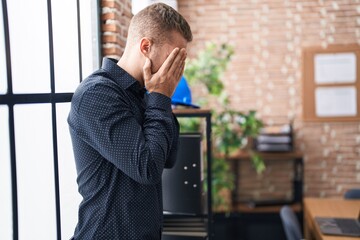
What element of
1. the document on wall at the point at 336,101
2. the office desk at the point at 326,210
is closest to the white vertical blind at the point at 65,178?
the office desk at the point at 326,210

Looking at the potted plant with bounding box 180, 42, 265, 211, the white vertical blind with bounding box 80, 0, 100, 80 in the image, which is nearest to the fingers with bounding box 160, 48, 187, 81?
the white vertical blind with bounding box 80, 0, 100, 80

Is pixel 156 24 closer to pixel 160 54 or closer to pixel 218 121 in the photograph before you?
pixel 160 54

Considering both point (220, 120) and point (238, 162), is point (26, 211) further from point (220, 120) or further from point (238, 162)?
point (238, 162)

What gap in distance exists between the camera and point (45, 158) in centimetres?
170

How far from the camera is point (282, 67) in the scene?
15.6 feet

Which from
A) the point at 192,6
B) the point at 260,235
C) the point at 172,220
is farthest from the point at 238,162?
the point at 172,220

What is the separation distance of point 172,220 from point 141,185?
1.09 meters

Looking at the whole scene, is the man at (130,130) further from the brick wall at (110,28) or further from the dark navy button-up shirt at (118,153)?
the brick wall at (110,28)

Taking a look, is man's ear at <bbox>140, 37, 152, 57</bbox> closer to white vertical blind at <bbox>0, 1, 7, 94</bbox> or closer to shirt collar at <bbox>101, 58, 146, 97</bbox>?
shirt collar at <bbox>101, 58, 146, 97</bbox>

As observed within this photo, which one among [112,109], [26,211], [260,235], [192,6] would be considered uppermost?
[192,6]

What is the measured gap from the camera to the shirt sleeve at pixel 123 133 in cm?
113

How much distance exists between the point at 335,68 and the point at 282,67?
1.88 feet

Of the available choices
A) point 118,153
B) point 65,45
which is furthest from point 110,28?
point 118,153

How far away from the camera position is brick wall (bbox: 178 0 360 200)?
4.69m
